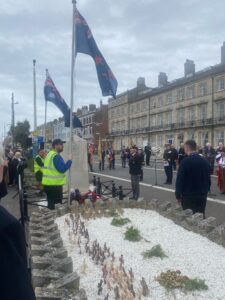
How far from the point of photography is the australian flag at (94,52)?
10039 mm

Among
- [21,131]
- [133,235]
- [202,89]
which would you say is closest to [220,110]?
[202,89]

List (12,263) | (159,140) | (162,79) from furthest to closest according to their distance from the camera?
(162,79) → (159,140) → (12,263)

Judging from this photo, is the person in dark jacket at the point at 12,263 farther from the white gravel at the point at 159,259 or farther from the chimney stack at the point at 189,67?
the chimney stack at the point at 189,67

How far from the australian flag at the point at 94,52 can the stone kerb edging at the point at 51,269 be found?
437cm

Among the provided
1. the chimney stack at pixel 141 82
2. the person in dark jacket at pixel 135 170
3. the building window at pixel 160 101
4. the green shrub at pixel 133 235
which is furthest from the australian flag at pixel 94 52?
the chimney stack at pixel 141 82

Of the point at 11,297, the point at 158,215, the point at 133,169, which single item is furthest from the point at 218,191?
the point at 11,297

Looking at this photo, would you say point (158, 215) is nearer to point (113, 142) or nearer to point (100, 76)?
point (100, 76)

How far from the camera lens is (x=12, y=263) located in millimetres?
1394

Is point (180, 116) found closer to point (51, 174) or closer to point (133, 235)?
point (51, 174)

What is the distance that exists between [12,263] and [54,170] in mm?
7361

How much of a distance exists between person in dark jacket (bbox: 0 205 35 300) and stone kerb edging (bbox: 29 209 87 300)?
2543 mm

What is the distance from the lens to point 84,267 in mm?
4934

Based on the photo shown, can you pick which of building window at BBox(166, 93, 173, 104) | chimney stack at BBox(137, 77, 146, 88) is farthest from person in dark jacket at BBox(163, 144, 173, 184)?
chimney stack at BBox(137, 77, 146, 88)

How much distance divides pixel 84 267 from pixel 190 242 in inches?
82.3
